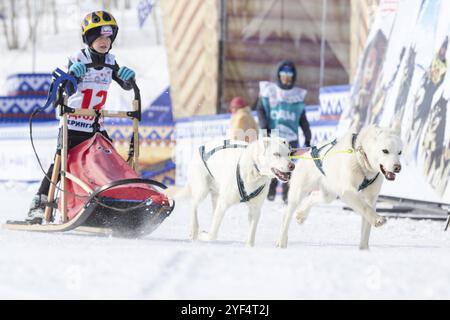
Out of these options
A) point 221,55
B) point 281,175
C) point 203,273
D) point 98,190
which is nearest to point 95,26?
point 98,190

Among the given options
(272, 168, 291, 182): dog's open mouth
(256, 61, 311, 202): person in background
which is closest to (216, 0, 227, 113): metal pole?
(256, 61, 311, 202): person in background

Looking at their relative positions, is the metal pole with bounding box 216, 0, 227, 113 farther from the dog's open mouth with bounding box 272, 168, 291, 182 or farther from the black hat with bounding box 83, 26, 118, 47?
the dog's open mouth with bounding box 272, 168, 291, 182

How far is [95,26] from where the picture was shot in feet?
20.8

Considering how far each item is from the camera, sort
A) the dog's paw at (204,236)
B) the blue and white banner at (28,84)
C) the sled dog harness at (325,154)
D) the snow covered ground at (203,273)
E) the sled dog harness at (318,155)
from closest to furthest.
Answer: the snow covered ground at (203,273), the sled dog harness at (325,154), the sled dog harness at (318,155), the dog's paw at (204,236), the blue and white banner at (28,84)

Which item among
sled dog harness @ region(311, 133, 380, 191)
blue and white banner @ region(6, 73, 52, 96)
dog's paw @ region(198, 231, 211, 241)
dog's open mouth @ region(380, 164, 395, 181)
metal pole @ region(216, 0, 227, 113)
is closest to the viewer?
dog's open mouth @ region(380, 164, 395, 181)

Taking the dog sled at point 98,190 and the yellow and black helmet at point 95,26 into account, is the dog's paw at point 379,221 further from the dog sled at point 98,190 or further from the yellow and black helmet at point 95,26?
the yellow and black helmet at point 95,26

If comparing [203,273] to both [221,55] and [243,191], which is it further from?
[221,55]

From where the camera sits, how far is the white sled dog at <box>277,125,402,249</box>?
5559mm

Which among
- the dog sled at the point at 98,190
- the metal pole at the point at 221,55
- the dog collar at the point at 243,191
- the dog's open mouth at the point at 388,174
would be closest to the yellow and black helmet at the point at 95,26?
the dog sled at the point at 98,190

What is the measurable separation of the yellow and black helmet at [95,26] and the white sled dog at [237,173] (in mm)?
1078

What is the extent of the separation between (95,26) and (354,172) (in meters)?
2.04

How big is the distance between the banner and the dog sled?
2.68 metres

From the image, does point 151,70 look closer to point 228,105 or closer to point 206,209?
point 228,105

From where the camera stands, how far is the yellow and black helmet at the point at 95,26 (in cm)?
634
